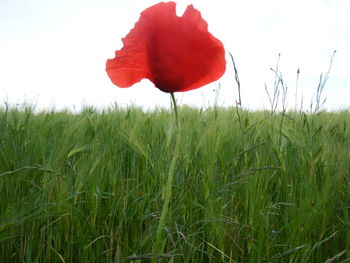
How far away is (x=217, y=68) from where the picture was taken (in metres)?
0.60

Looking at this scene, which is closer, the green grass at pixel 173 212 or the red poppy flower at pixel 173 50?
the red poppy flower at pixel 173 50

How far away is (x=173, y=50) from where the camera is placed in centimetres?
59

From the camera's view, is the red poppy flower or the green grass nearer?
the red poppy flower

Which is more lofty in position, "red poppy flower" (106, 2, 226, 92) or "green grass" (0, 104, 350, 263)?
"red poppy flower" (106, 2, 226, 92)

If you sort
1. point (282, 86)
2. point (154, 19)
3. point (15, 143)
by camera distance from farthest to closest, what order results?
point (282, 86) → point (15, 143) → point (154, 19)

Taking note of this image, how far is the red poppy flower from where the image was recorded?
1.91 feet

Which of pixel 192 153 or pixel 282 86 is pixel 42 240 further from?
pixel 282 86

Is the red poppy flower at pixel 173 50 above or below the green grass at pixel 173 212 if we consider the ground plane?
above

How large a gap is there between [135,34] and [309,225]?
0.65 meters

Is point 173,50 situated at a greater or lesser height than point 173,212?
greater

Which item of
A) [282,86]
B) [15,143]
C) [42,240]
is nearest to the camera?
[42,240]

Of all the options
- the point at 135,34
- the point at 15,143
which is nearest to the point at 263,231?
the point at 135,34

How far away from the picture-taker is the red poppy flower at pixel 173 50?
0.58 metres

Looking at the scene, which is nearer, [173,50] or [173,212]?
[173,50]
